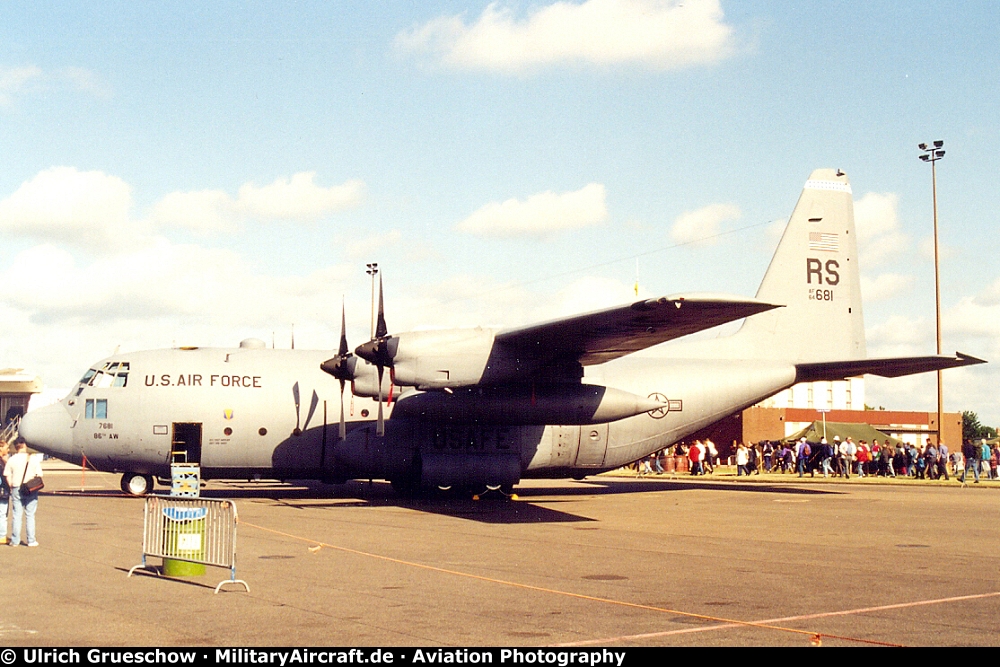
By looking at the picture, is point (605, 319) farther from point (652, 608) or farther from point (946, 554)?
point (652, 608)

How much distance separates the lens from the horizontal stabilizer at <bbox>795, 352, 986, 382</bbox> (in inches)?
889

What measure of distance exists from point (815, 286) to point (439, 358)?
1347cm

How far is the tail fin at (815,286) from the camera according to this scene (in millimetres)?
27656

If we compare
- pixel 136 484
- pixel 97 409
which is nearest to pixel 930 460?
pixel 136 484

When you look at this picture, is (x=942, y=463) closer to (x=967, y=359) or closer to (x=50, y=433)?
(x=967, y=359)

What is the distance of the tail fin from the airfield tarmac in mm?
6045

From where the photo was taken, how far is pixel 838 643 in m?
8.09

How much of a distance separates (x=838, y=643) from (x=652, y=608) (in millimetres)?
2187

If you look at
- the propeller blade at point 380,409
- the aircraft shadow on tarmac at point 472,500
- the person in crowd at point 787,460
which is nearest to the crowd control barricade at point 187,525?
the aircraft shadow on tarmac at point 472,500

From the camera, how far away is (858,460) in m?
42.1

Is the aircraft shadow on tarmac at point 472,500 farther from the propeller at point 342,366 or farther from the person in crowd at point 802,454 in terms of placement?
the person in crowd at point 802,454

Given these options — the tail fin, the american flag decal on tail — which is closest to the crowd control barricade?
the tail fin

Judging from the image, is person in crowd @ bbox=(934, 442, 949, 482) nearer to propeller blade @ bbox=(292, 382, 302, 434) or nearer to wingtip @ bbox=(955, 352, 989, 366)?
wingtip @ bbox=(955, 352, 989, 366)
